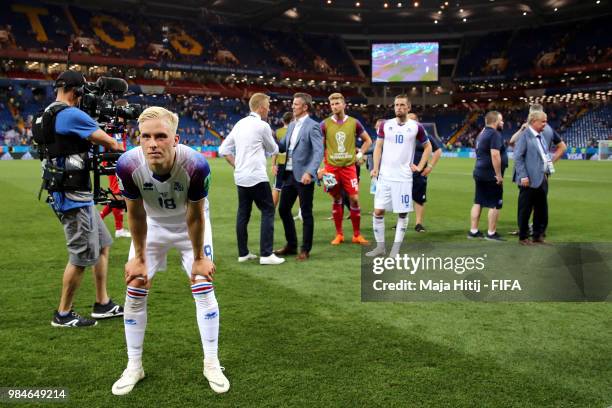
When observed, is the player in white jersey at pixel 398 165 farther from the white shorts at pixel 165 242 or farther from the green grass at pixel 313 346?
the white shorts at pixel 165 242

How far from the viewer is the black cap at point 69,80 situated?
14.7ft

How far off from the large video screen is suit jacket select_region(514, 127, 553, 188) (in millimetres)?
58689

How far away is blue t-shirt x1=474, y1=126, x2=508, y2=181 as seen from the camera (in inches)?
354

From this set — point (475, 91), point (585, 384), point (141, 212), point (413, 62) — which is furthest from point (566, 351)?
point (475, 91)

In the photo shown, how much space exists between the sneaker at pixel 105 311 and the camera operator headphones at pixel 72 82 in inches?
79.0

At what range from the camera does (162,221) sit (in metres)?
3.64

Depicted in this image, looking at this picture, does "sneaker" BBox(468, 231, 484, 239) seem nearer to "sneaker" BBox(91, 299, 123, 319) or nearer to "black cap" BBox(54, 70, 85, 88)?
"sneaker" BBox(91, 299, 123, 319)

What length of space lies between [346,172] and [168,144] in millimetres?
5564

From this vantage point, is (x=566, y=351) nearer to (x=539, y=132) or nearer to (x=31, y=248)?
(x=539, y=132)

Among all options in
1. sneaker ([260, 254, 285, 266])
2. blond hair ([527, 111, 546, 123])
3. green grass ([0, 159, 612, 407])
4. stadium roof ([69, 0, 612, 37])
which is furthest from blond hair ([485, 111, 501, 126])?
stadium roof ([69, 0, 612, 37])

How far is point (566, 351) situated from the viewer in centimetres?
423

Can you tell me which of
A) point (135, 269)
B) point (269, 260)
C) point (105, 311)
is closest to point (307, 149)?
point (269, 260)

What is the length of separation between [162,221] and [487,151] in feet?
22.5

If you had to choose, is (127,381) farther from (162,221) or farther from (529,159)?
(529,159)
